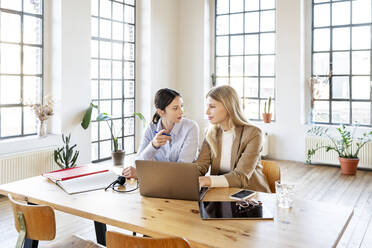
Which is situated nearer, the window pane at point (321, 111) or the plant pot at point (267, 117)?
the window pane at point (321, 111)

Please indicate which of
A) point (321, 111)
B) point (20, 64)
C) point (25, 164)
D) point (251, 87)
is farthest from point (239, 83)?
point (25, 164)

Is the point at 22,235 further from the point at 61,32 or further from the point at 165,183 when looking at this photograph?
the point at 61,32

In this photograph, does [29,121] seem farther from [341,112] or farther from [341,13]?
[341,13]

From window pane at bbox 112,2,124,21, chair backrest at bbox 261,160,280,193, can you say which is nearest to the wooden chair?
chair backrest at bbox 261,160,280,193

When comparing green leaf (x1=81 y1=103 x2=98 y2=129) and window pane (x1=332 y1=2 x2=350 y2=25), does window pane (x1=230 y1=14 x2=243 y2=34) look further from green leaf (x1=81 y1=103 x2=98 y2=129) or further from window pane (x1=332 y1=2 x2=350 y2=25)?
green leaf (x1=81 y1=103 x2=98 y2=129)

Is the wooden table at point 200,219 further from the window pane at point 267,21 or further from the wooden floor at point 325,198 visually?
the window pane at point 267,21

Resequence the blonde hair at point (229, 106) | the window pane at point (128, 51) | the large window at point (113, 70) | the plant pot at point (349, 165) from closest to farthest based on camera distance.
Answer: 1. the blonde hair at point (229, 106)
2. the plant pot at point (349, 165)
3. the large window at point (113, 70)
4. the window pane at point (128, 51)

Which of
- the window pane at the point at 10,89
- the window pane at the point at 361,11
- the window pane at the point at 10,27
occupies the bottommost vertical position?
the window pane at the point at 10,89

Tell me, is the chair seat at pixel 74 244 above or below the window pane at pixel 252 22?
below

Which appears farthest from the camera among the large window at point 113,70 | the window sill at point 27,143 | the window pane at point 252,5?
the window pane at point 252,5

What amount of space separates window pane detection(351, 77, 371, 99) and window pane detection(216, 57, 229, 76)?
2526 millimetres

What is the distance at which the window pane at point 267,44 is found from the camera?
7.37 m

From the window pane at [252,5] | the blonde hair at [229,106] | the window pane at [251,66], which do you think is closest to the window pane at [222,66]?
the window pane at [251,66]

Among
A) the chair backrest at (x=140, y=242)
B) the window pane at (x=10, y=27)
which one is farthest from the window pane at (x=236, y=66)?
the chair backrest at (x=140, y=242)
